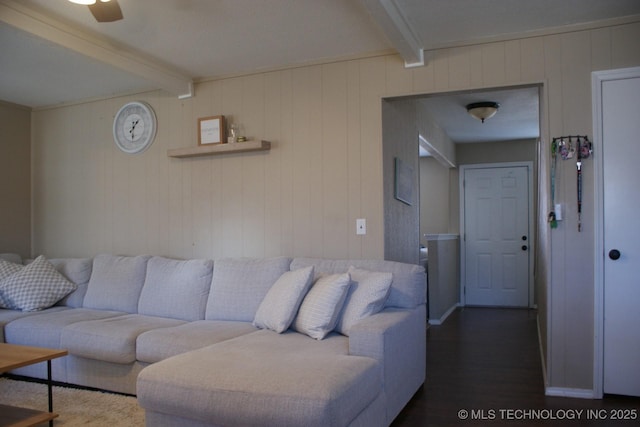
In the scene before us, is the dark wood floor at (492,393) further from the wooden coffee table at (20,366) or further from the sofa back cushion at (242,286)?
the wooden coffee table at (20,366)

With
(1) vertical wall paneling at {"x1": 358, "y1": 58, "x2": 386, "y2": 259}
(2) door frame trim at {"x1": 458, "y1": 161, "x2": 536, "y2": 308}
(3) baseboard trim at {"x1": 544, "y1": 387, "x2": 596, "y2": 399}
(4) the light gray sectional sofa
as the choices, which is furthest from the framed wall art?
(2) door frame trim at {"x1": 458, "y1": 161, "x2": 536, "y2": 308}

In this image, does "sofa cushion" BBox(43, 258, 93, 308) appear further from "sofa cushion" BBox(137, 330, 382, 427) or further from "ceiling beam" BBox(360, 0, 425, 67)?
"ceiling beam" BBox(360, 0, 425, 67)

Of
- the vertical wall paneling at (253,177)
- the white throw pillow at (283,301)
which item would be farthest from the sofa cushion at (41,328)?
the white throw pillow at (283,301)

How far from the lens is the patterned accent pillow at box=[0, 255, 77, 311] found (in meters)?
3.88

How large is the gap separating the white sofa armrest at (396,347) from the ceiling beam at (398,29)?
1637 mm

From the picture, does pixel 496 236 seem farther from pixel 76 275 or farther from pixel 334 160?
pixel 76 275

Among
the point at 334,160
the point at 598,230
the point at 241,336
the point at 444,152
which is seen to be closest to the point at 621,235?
the point at 598,230

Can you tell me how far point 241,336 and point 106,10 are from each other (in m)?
1.80

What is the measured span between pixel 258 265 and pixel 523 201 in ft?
15.9

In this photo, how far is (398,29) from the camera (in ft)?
9.86

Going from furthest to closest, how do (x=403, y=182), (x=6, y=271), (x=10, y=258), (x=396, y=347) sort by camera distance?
1. (x=10, y=258)
2. (x=403, y=182)
3. (x=6, y=271)
4. (x=396, y=347)

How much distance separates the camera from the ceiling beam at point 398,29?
107 inches

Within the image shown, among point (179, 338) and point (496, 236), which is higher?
point (496, 236)

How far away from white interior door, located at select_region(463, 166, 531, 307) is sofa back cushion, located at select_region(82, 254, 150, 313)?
4.79 meters
